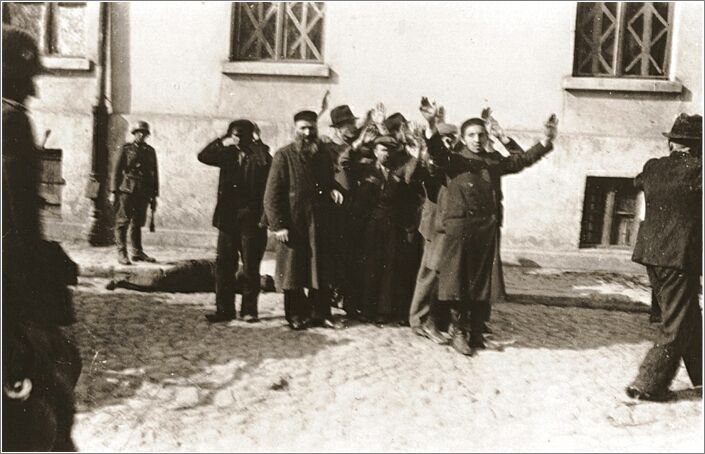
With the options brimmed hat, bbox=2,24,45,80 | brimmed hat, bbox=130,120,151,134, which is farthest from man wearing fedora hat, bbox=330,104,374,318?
brimmed hat, bbox=2,24,45,80

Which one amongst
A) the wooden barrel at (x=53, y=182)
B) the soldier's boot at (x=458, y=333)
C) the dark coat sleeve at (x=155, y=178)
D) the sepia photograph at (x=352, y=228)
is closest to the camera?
the sepia photograph at (x=352, y=228)

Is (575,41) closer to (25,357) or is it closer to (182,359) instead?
(182,359)

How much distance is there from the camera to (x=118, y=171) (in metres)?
7.12

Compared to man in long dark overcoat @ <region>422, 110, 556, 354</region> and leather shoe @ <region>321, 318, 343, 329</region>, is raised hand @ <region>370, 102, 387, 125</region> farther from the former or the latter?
leather shoe @ <region>321, 318, 343, 329</region>

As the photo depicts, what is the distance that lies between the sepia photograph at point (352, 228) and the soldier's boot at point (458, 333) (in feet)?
0.08

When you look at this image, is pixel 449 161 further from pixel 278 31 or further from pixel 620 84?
pixel 620 84

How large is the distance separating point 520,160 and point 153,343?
3.16 m

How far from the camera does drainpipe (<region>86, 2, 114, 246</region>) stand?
704 cm

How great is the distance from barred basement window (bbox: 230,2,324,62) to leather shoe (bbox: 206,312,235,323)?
3094 mm

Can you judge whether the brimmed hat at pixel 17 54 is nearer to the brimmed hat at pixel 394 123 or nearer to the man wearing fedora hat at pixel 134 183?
the brimmed hat at pixel 394 123

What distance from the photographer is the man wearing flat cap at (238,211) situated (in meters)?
5.49

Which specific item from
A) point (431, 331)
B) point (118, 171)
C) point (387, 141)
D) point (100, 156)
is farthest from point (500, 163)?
point (100, 156)

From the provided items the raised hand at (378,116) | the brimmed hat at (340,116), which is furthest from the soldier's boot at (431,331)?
the brimmed hat at (340,116)

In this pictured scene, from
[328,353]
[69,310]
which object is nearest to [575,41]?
[328,353]
